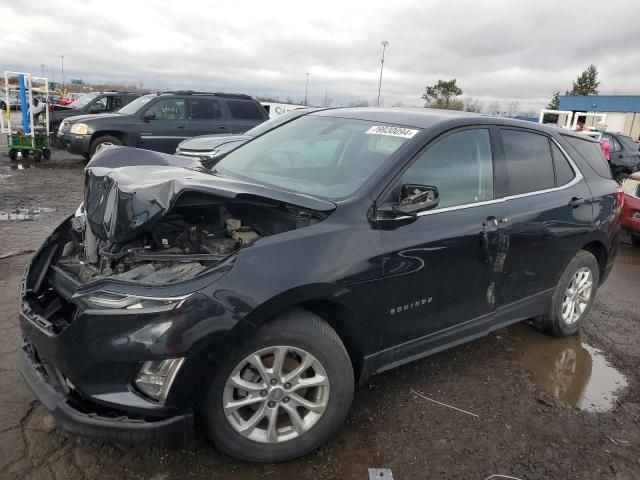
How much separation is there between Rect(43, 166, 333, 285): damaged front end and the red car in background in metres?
6.66

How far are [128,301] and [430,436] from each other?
1852 mm

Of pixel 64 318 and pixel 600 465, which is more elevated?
pixel 64 318

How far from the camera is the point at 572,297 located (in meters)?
4.34

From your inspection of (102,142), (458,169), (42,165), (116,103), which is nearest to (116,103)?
(116,103)

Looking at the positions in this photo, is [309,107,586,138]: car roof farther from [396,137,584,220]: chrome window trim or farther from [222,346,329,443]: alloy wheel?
[222,346,329,443]: alloy wheel

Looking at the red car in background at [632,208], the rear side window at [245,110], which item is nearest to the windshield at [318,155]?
the red car in background at [632,208]

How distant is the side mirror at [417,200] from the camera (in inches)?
111

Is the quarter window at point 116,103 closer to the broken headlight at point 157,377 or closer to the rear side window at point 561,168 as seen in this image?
the rear side window at point 561,168

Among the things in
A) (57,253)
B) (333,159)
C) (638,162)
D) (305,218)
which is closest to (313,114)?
(333,159)

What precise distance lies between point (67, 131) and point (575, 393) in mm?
12165

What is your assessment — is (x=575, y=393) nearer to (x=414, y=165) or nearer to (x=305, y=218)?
(x=414, y=165)

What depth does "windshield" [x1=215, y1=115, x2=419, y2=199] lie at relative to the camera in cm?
310

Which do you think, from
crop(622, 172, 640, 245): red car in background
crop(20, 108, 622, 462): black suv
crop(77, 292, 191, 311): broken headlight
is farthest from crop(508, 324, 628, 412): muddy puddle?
crop(622, 172, 640, 245): red car in background

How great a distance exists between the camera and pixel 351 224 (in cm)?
271
